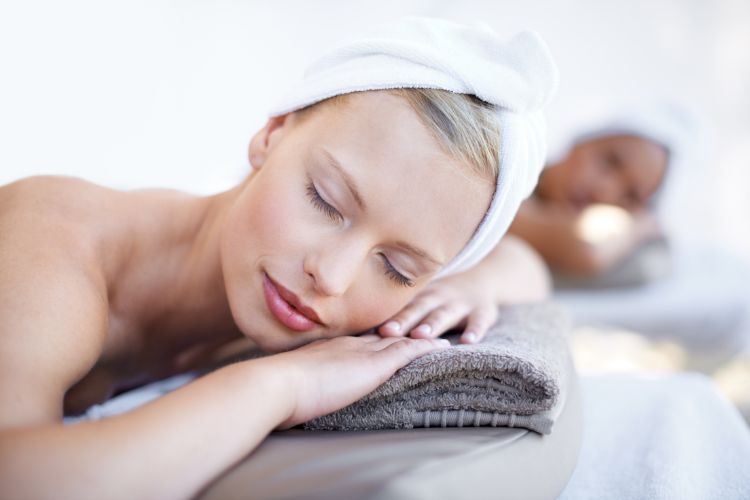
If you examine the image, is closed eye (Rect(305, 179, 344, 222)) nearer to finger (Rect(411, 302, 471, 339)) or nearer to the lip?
the lip

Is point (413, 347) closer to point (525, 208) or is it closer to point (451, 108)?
point (451, 108)

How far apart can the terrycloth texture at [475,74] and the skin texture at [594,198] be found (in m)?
1.64

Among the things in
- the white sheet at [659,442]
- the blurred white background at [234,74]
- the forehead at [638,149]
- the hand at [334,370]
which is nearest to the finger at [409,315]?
the hand at [334,370]

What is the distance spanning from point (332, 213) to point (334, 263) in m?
0.08

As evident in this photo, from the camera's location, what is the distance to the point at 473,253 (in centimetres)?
121

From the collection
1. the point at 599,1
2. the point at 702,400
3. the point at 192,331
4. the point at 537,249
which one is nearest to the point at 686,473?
the point at 702,400

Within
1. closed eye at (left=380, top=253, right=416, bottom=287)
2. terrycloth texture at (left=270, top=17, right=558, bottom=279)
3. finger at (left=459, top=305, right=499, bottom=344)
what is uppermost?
terrycloth texture at (left=270, top=17, right=558, bottom=279)

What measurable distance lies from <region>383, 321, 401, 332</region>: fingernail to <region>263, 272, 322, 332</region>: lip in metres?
0.11

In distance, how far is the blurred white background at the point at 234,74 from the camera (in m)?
2.22

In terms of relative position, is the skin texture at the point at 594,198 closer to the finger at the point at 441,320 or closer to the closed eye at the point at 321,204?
the finger at the point at 441,320

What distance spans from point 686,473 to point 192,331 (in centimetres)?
82

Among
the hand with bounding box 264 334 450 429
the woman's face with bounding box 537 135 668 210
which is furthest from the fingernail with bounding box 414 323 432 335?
the woman's face with bounding box 537 135 668 210

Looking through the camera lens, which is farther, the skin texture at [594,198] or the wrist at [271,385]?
the skin texture at [594,198]

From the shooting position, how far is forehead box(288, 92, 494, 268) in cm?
101
